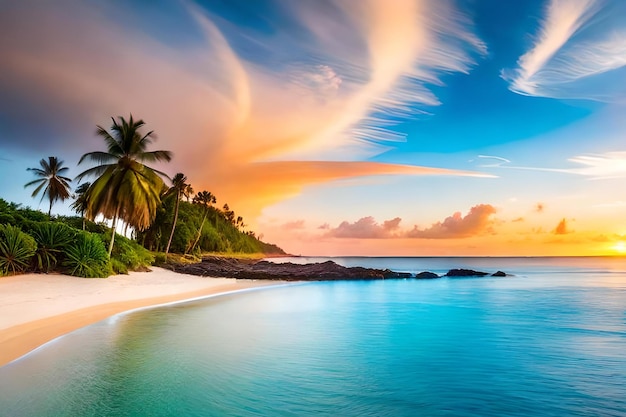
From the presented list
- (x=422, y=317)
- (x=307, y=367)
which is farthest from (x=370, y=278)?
(x=307, y=367)

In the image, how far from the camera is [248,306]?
2306 centimetres

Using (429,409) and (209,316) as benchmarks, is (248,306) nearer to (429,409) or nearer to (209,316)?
(209,316)

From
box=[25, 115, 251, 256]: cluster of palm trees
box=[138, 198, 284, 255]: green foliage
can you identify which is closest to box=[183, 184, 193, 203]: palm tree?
box=[138, 198, 284, 255]: green foliage

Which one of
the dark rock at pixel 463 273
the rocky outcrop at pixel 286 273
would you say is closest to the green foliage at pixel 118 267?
the rocky outcrop at pixel 286 273

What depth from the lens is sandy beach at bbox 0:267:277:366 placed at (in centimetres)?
1211

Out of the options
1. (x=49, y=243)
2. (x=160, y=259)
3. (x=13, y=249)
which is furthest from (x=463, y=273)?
(x=13, y=249)

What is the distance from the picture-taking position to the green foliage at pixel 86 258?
21000mm

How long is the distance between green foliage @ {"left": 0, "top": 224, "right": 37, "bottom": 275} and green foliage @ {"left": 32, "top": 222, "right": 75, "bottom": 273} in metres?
0.92

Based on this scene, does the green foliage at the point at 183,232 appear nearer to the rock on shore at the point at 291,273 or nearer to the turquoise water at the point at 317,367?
the rock on shore at the point at 291,273

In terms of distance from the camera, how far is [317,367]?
11.5 m

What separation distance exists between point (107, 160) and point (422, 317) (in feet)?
76.8

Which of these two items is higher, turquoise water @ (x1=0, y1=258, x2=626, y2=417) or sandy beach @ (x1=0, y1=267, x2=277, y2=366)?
sandy beach @ (x1=0, y1=267, x2=277, y2=366)

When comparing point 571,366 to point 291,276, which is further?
point 291,276

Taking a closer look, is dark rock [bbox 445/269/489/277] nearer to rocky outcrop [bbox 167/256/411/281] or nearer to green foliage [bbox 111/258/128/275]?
rocky outcrop [bbox 167/256/411/281]
